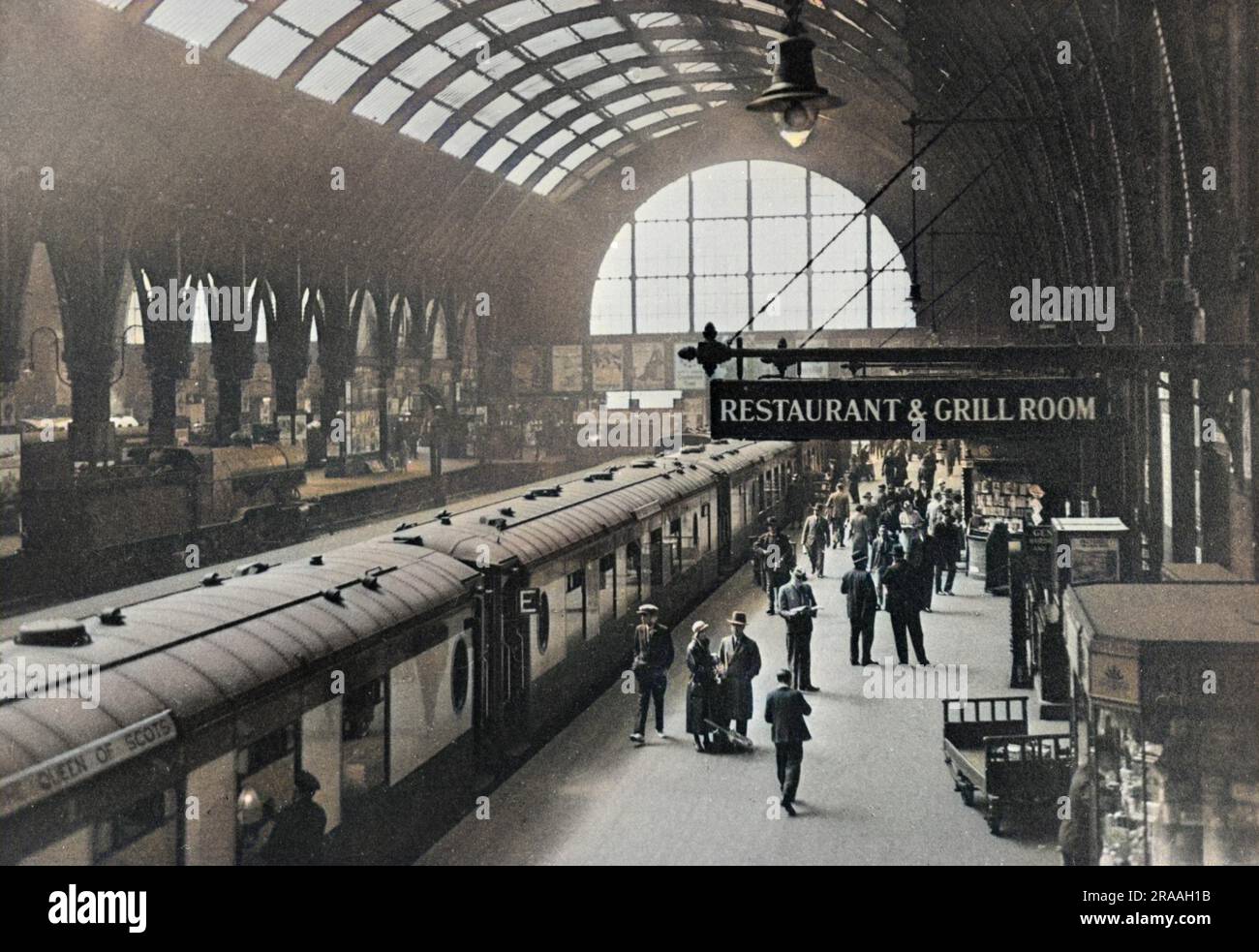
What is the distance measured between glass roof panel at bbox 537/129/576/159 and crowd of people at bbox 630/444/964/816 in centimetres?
2302

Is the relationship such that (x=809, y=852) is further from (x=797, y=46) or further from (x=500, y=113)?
(x=500, y=113)

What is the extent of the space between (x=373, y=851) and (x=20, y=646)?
9.02 feet

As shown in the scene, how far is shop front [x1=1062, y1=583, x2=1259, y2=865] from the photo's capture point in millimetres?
5969

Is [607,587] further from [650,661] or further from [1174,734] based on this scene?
[1174,734]

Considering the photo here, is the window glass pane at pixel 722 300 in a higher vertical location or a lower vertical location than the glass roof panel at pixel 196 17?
lower

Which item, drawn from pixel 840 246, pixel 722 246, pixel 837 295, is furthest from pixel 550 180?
pixel 837 295

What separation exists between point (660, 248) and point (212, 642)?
42660 millimetres

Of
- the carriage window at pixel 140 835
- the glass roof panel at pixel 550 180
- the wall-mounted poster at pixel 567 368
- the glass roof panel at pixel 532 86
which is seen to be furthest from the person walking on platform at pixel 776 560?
the wall-mounted poster at pixel 567 368

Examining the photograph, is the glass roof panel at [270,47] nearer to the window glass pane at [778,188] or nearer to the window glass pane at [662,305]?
the window glass pane at [662,305]

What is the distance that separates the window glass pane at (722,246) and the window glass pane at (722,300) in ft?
1.20

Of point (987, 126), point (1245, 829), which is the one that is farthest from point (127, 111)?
point (1245, 829)

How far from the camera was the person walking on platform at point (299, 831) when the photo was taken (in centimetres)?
687

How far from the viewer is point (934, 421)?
730cm

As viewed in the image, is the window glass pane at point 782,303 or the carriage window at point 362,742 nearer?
the carriage window at point 362,742
